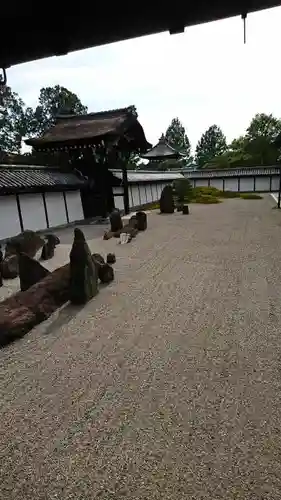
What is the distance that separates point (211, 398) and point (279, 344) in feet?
5.39

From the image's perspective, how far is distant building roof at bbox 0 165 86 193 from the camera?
44.1 feet

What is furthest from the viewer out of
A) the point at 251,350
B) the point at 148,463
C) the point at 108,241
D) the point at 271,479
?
the point at 108,241

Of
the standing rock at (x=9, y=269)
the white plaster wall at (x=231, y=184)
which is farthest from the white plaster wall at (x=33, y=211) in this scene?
the white plaster wall at (x=231, y=184)

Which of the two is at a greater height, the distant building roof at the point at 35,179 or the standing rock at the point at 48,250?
the distant building roof at the point at 35,179

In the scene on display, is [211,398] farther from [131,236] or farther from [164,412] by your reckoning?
[131,236]

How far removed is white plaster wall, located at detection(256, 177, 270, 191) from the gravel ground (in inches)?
1282

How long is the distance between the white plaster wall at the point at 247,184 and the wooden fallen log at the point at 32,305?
34.3 m

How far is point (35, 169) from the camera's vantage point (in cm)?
1686

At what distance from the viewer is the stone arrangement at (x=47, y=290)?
5.17 meters

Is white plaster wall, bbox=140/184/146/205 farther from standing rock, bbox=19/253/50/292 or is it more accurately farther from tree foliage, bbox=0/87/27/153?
tree foliage, bbox=0/87/27/153

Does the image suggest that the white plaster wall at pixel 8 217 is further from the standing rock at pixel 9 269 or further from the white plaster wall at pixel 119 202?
the white plaster wall at pixel 119 202

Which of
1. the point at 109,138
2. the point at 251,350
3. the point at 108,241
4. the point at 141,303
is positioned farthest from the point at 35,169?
→ the point at 251,350

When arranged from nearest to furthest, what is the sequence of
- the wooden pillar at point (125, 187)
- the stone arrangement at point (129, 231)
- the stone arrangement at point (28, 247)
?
the stone arrangement at point (28, 247), the stone arrangement at point (129, 231), the wooden pillar at point (125, 187)

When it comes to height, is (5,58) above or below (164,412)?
above
